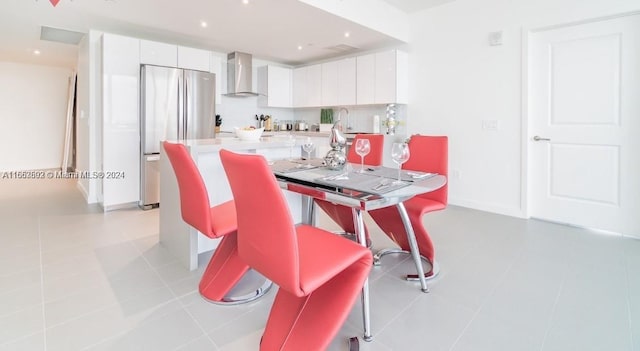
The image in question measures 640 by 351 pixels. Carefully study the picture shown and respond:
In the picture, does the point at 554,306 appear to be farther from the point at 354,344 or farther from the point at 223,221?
the point at 223,221

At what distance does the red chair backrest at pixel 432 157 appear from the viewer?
2.58 m

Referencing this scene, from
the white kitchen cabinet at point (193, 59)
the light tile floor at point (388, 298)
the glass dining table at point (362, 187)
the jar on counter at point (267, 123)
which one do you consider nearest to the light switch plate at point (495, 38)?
the light tile floor at point (388, 298)

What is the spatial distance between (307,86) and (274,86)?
0.59 metres

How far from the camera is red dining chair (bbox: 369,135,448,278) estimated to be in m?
2.38

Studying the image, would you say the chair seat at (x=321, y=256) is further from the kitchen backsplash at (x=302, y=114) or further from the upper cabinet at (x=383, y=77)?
the kitchen backsplash at (x=302, y=114)

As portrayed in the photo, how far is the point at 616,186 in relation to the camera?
3303mm

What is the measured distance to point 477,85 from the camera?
4141 millimetres

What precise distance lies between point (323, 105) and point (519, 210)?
3353mm

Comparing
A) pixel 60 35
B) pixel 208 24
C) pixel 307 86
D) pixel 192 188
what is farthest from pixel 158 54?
pixel 192 188

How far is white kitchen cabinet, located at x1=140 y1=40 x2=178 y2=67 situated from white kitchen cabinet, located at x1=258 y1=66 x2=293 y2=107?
6.01 ft

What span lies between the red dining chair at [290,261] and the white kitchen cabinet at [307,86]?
458cm

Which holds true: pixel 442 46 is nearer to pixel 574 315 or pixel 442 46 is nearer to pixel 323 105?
pixel 323 105

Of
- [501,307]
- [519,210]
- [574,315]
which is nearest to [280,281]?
[501,307]

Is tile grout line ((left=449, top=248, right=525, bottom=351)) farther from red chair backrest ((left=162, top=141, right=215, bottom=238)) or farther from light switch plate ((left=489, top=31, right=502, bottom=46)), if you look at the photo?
light switch plate ((left=489, top=31, right=502, bottom=46))
